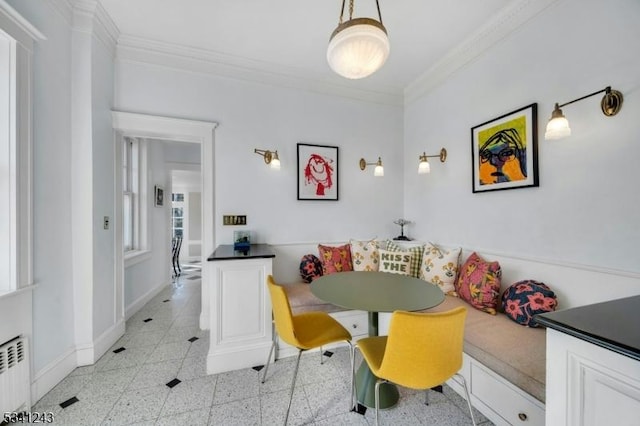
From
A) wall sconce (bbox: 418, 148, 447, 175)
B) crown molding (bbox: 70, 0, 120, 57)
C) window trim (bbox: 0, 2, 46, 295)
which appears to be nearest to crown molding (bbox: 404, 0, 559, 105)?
wall sconce (bbox: 418, 148, 447, 175)

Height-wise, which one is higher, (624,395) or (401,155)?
(401,155)

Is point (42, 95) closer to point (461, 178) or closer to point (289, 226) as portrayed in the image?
point (289, 226)

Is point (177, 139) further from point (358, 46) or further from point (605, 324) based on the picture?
point (605, 324)

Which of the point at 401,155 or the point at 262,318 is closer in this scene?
the point at 262,318

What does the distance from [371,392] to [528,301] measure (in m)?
1.24

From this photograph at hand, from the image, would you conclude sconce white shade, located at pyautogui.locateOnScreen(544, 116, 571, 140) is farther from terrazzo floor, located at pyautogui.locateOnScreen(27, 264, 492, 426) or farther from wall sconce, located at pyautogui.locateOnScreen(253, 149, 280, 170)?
wall sconce, located at pyautogui.locateOnScreen(253, 149, 280, 170)

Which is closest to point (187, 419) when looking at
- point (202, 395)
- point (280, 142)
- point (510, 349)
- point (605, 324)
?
point (202, 395)

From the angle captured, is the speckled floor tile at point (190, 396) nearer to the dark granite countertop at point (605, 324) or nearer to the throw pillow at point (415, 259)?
the dark granite countertop at point (605, 324)

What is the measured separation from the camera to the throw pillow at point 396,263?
2648 millimetres

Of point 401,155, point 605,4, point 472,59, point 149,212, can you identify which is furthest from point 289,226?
point 605,4

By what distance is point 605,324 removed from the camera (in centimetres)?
81

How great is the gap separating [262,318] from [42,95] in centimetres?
227

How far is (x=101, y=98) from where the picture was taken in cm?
223

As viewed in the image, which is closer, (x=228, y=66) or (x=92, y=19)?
(x=92, y=19)
